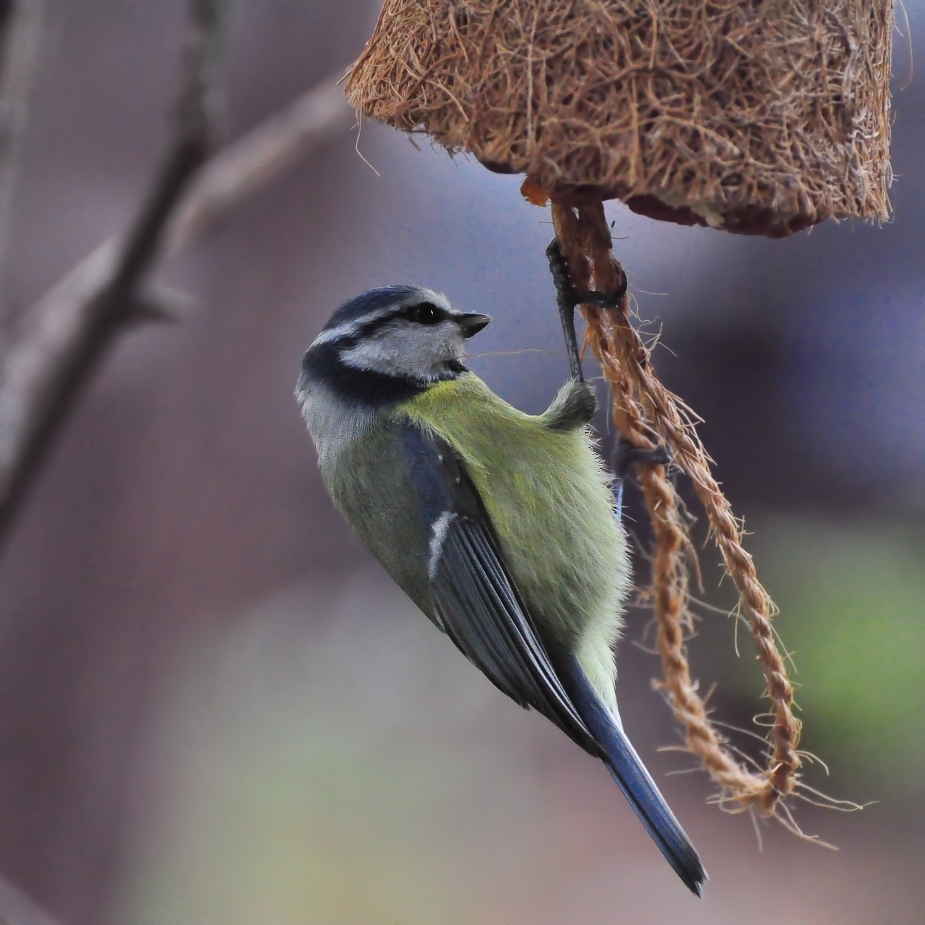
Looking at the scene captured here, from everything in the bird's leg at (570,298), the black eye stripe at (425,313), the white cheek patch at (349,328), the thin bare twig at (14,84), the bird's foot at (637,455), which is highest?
the thin bare twig at (14,84)

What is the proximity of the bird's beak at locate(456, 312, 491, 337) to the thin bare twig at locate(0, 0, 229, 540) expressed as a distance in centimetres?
41

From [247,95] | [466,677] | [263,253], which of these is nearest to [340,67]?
[247,95]

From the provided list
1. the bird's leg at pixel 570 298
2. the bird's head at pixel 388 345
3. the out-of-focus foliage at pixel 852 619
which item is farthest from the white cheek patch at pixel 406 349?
the out-of-focus foliage at pixel 852 619

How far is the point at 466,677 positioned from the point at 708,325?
914 millimetres

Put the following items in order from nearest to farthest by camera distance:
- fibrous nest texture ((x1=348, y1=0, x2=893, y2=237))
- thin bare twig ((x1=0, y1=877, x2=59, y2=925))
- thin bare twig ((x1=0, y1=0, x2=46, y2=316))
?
fibrous nest texture ((x1=348, y1=0, x2=893, y2=237))
thin bare twig ((x1=0, y1=0, x2=46, y2=316))
thin bare twig ((x1=0, y1=877, x2=59, y2=925))

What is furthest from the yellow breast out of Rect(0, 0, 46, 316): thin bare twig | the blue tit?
Rect(0, 0, 46, 316): thin bare twig

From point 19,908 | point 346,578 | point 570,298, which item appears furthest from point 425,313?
point 19,908

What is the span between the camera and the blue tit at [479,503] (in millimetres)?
1081

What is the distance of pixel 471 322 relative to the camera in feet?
3.69

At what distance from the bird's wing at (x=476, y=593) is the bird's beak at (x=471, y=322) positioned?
14 cm

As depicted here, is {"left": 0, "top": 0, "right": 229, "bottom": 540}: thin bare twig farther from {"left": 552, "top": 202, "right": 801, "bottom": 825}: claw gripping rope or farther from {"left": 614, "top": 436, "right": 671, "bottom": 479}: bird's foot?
{"left": 614, "top": 436, "right": 671, "bottom": 479}: bird's foot

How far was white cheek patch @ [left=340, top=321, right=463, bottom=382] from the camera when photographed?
3.69 ft

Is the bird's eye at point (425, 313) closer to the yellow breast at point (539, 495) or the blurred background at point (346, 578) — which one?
the yellow breast at point (539, 495)

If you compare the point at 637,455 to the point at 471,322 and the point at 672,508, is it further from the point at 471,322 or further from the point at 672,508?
the point at 471,322
